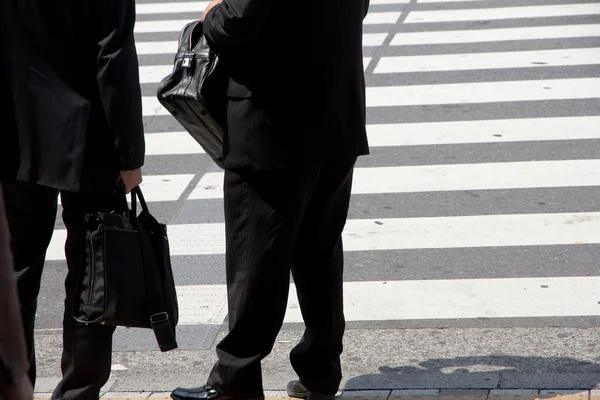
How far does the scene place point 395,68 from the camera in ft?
30.3

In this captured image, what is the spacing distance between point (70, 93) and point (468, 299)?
7.66 ft

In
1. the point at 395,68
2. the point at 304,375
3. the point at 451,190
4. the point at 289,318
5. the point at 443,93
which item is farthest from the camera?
the point at 395,68

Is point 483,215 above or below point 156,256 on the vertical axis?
below

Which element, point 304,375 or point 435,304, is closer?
point 304,375

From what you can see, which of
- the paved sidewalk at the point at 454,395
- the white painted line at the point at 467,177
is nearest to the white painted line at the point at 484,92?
the white painted line at the point at 467,177

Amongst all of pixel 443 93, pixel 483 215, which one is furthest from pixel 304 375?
pixel 443 93

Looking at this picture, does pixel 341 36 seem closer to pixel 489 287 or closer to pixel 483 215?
pixel 489 287

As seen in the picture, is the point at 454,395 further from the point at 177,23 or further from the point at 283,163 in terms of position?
the point at 177,23

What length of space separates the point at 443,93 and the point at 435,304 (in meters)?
3.81

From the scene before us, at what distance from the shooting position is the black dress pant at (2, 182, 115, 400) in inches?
144

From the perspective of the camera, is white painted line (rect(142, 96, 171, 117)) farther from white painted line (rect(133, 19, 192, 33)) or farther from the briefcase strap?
the briefcase strap

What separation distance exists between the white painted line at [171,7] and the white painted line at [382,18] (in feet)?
6.82

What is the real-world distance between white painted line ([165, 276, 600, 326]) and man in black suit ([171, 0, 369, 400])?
115cm

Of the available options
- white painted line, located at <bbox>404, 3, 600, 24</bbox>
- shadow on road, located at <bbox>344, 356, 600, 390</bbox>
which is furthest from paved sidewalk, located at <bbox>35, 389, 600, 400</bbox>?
white painted line, located at <bbox>404, 3, 600, 24</bbox>
